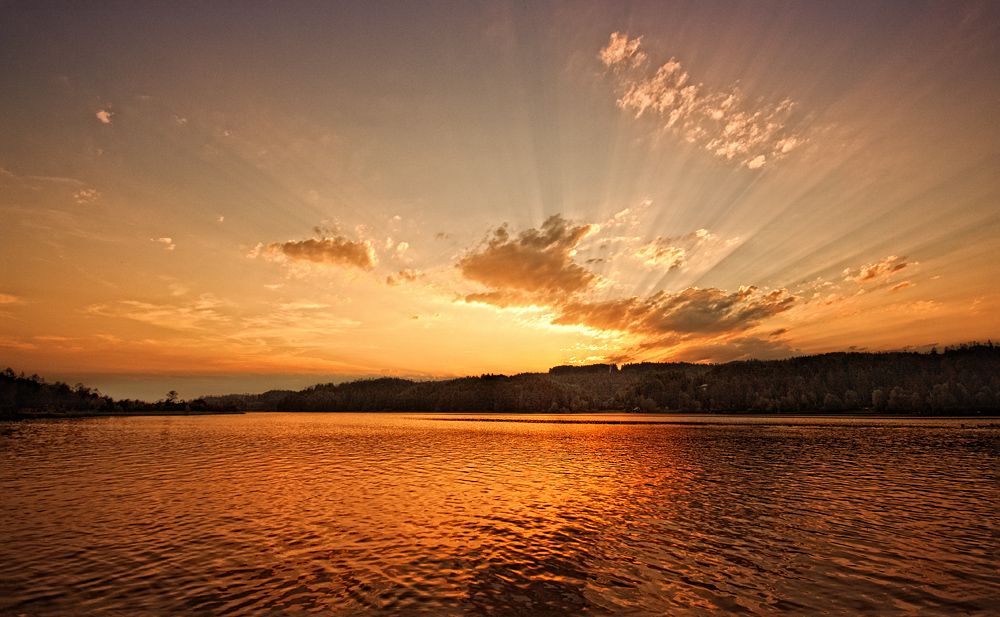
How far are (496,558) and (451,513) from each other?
9.87 m

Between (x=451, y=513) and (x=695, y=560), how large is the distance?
53.0 feet

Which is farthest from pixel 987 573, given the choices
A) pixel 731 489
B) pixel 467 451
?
pixel 467 451

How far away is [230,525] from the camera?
2739 cm

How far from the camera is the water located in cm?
1691

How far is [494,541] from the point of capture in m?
24.8

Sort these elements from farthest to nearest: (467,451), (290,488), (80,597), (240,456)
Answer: (467,451)
(240,456)
(290,488)
(80,597)

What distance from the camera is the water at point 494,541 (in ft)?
55.5

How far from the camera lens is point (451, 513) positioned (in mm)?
31109

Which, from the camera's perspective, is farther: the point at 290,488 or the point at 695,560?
the point at 290,488

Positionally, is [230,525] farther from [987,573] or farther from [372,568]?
[987,573]

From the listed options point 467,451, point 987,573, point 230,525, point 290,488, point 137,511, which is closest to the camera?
point 987,573

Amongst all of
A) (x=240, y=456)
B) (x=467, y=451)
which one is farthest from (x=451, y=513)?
(x=240, y=456)

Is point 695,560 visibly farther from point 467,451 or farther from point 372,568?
point 467,451

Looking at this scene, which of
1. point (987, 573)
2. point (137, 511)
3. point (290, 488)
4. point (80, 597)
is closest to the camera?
point (80, 597)
